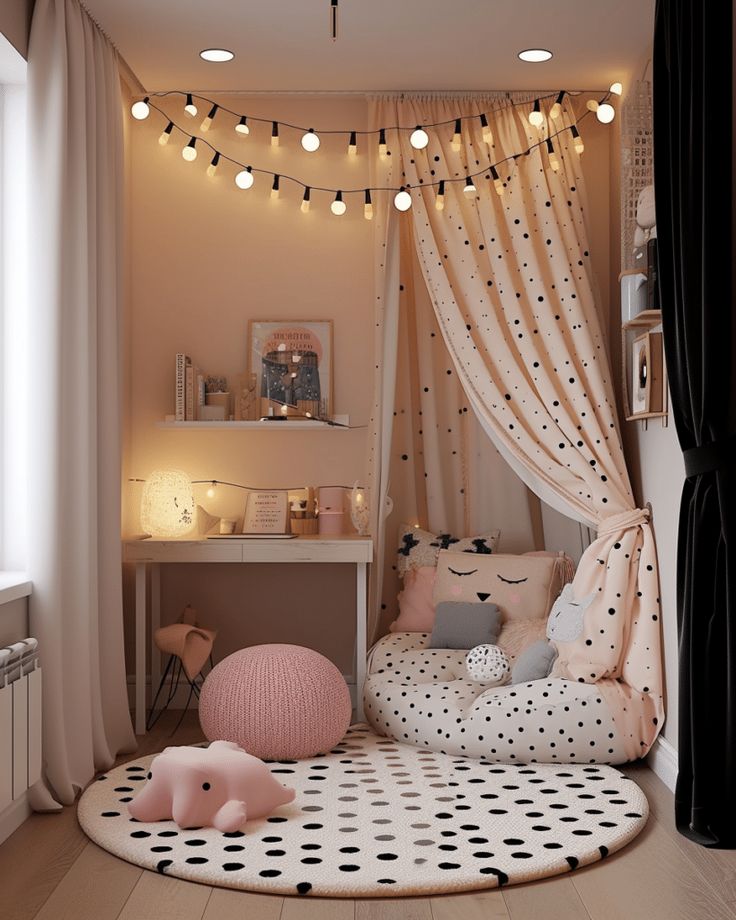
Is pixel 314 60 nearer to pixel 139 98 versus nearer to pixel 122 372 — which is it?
pixel 139 98

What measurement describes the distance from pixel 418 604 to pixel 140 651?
1.18m

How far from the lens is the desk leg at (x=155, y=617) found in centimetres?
470

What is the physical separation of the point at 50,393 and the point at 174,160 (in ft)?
5.75

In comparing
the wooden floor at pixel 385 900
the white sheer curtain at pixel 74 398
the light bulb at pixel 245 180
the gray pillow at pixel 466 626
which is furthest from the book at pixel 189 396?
the wooden floor at pixel 385 900

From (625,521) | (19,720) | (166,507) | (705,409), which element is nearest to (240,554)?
(166,507)

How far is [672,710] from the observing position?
374cm

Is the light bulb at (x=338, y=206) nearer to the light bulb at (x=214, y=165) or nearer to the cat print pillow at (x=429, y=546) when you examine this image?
the light bulb at (x=214, y=165)

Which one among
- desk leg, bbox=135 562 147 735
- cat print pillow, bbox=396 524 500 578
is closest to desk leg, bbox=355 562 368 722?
cat print pillow, bbox=396 524 500 578

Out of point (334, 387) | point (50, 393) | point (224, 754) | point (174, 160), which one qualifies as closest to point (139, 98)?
point (174, 160)

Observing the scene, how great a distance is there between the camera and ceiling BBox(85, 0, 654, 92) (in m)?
3.73

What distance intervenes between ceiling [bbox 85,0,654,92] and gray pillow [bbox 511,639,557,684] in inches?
89.8

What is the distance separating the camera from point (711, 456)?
3.07 m

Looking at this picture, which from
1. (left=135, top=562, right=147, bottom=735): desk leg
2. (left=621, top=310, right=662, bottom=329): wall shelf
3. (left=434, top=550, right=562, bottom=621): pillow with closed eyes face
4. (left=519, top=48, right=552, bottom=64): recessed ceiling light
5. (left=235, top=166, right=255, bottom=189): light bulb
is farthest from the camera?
(left=235, top=166, right=255, bottom=189): light bulb

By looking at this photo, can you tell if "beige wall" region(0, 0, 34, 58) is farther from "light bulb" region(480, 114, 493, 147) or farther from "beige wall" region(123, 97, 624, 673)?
"light bulb" region(480, 114, 493, 147)
